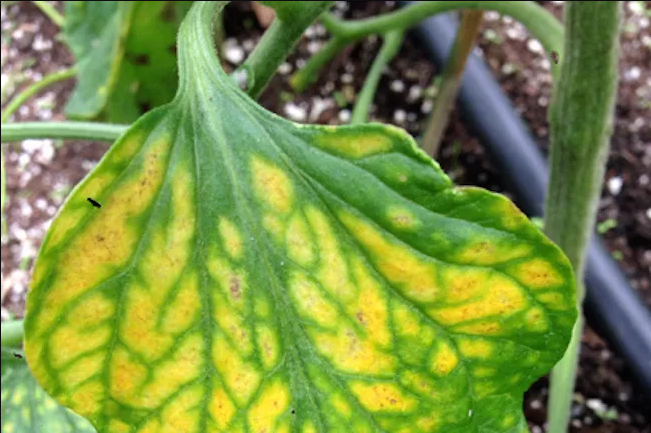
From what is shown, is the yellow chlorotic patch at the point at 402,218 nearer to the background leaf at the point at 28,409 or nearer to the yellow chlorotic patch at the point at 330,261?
the yellow chlorotic patch at the point at 330,261

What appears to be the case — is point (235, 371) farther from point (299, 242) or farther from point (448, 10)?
point (448, 10)

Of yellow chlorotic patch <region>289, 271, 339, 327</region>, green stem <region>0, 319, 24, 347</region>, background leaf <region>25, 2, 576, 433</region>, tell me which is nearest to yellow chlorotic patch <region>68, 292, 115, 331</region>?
background leaf <region>25, 2, 576, 433</region>

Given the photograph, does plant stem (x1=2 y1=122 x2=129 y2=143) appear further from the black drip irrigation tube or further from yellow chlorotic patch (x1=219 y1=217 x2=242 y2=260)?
the black drip irrigation tube

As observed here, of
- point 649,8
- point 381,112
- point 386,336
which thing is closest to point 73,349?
point 386,336

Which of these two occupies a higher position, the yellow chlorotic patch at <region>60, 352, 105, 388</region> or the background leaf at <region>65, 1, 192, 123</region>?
the background leaf at <region>65, 1, 192, 123</region>

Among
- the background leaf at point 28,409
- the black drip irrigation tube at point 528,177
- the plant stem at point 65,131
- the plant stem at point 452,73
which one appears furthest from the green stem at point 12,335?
the black drip irrigation tube at point 528,177

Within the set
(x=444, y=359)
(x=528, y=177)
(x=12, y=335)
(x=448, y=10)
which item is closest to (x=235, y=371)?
(x=444, y=359)
